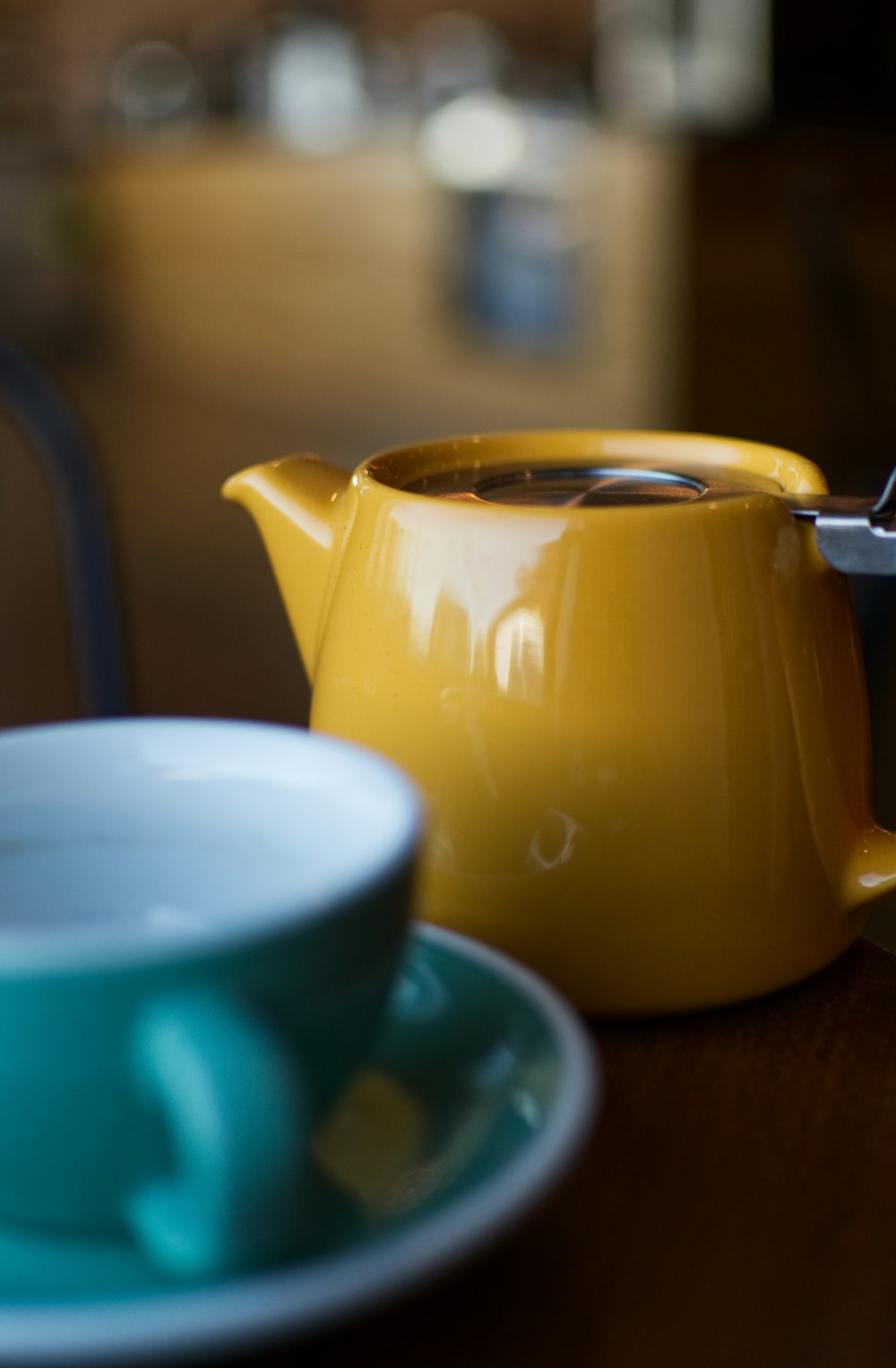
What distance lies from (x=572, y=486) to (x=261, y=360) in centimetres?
342

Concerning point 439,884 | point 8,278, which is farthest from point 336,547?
point 8,278

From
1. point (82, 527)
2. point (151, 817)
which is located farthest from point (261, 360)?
point (151, 817)

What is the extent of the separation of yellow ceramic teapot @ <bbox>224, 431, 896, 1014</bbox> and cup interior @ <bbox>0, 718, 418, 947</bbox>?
63 mm

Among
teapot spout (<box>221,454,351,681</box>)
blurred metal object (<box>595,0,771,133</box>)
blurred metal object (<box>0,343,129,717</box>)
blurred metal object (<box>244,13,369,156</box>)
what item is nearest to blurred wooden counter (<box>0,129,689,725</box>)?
blurred metal object (<box>244,13,369,156</box>)

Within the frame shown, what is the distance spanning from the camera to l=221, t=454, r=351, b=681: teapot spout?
0.41 m

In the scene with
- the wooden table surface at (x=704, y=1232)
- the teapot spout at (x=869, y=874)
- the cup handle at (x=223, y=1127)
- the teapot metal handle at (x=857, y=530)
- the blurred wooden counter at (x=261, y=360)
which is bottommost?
the blurred wooden counter at (x=261, y=360)

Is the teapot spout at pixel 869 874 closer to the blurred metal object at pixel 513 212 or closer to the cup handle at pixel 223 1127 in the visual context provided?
the cup handle at pixel 223 1127

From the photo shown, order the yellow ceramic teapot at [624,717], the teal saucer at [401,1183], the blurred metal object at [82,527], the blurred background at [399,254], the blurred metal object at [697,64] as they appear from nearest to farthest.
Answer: the teal saucer at [401,1183] < the yellow ceramic teapot at [624,717] < the blurred metal object at [82,527] < the blurred background at [399,254] < the blurred metal object at [697,64]

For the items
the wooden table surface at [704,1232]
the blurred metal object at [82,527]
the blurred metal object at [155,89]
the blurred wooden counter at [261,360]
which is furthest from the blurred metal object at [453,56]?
the wooden table surface at [704,1232]

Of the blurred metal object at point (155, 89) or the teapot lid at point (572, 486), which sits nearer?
the teapot lid at point (572, 486)

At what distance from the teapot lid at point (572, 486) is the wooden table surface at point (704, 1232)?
125 mm

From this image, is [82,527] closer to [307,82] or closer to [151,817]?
[151,817]

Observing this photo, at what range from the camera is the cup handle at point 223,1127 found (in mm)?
Answer: 226

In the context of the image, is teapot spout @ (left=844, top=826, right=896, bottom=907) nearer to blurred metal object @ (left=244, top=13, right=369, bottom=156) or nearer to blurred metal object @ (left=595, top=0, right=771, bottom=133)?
blurred metal object @ (left=595, top=0, right=771, bottom=133)
